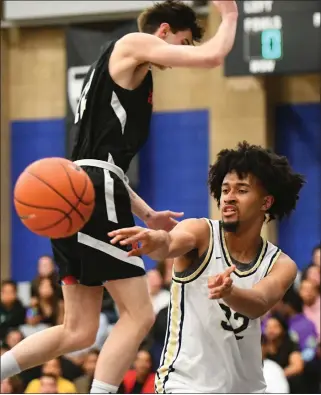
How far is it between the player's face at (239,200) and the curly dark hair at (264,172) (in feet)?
0.11

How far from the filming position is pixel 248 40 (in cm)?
1045

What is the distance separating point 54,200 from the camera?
4684 millimetres

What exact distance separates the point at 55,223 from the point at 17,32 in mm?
8907

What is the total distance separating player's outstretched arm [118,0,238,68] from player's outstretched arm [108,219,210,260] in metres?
0.76

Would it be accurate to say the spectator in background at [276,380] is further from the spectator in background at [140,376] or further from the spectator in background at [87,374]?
the spectator in background at [87,374]

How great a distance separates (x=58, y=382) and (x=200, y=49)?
4130 mm

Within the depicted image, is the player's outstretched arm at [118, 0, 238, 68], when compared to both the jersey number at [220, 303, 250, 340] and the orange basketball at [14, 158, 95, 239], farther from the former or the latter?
the jersey number at [220, 303, 250, 340]

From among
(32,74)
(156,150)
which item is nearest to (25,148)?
(32,74)

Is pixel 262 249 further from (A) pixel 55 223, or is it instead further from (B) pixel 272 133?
(B) pixel 272 133

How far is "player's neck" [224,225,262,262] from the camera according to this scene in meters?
4.82

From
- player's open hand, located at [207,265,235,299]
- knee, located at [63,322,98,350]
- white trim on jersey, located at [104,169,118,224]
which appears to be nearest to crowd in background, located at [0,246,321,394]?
knee, located at [63,322,98,350]

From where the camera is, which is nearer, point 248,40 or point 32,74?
point 248,40

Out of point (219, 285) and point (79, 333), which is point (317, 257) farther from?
point (219, 285)

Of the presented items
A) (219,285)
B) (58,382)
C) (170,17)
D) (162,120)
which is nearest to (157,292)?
(58,382)
